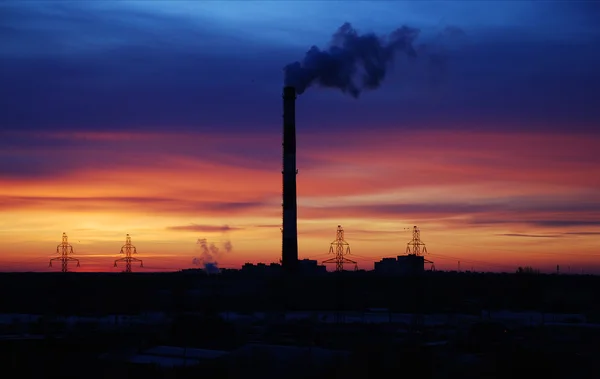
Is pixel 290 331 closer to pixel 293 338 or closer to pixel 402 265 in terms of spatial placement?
pixel 293 338

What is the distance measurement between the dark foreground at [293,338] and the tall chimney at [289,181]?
8.35 feet

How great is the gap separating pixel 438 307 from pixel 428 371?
1191 inches

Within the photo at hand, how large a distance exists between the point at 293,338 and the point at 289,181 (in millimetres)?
23801

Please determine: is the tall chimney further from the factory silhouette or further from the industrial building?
the industrial building

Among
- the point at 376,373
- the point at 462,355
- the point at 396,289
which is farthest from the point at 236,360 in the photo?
the point at 396,289

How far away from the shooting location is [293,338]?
2970cm

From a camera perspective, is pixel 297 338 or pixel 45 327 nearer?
pixel 297 338

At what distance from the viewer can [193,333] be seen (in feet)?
100

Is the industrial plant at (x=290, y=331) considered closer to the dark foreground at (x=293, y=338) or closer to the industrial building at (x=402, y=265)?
the dark foreground at (x=293, y=338)

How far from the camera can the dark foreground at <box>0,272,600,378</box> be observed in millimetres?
21078

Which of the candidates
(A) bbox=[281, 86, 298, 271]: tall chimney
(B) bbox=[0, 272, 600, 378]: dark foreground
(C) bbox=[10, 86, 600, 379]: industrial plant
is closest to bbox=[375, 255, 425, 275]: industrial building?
(C) bbox=[10, 86, 600, 379]: industrial plant

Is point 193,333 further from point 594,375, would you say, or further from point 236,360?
point 594,375

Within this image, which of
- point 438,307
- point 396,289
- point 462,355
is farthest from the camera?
point 396,289

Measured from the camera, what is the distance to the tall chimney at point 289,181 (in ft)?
172
